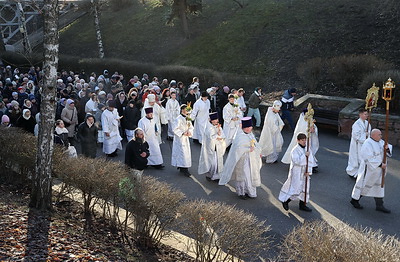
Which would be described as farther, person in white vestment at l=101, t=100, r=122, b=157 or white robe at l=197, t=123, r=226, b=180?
person in white vestment at l=101, t=100, r=122, b=157

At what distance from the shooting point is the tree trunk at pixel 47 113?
25.4 feet

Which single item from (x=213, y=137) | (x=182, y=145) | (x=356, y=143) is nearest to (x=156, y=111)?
(x=182, y=145)

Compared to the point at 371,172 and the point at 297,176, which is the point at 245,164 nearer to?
the point at 297,176

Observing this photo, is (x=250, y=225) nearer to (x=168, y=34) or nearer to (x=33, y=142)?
(x=33, y=142)

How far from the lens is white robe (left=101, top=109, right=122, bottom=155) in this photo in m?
14.0

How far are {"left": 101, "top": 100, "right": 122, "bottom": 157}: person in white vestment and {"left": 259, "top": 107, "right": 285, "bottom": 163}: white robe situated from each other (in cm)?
453

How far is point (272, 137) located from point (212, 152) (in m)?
2.51

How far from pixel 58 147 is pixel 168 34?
2570 centimetres

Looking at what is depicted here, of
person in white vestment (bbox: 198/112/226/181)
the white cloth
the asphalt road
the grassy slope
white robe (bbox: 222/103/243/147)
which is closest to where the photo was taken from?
the asphalt road

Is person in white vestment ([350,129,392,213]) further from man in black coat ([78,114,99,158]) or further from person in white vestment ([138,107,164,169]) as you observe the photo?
man in black coat ([78,114,99,158])

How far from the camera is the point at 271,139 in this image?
1340 centimetres

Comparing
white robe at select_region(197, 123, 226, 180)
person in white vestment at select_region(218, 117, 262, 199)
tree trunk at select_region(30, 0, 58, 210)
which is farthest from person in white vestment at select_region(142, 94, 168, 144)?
tree trunk at select_region(30, 0, 58, 210)

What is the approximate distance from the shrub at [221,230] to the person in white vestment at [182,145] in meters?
5.17

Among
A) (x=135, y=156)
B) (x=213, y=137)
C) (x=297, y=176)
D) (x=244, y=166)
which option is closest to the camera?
(x=297, y=176)
